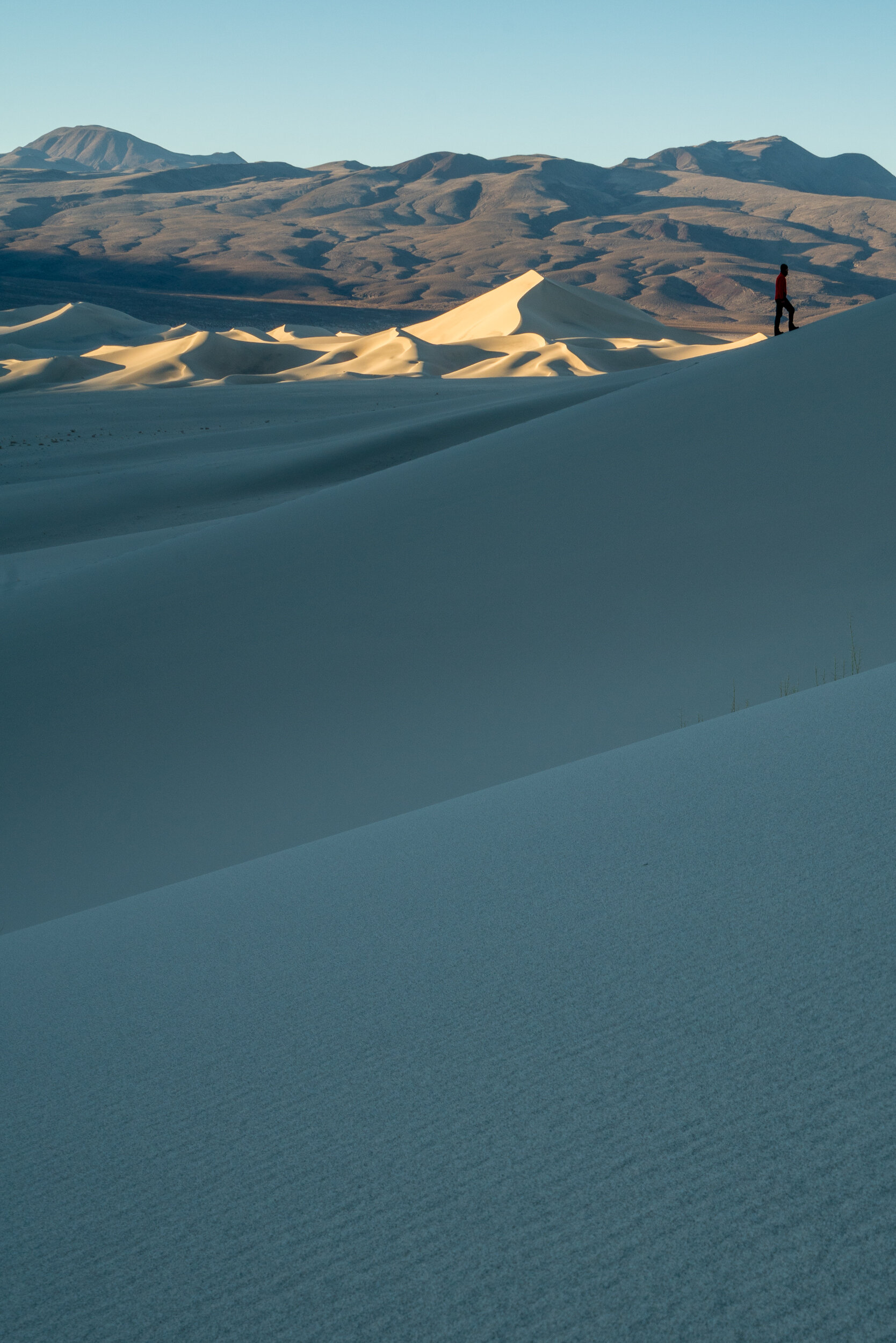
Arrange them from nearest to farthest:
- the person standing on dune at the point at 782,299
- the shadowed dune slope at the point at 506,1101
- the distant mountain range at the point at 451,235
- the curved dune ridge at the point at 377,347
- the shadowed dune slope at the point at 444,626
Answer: the shadowed dune slope at the point at 506,1101 → the shadowed dune slope at the point at 444,626 → the person standing on dune at the point at 782,299 → the curved dune ridge at the point at 377,347 → the distant mountain range at the point at 451,235

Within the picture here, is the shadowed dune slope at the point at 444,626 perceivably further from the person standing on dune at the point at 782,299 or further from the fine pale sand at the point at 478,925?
the person standing on dune at the point at 782,299

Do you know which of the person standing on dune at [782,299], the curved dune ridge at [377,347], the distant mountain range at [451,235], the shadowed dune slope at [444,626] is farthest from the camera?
the distant mountain range at [451,235]

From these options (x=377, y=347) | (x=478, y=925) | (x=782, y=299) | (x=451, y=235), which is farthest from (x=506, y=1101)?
(x=451, y=235)

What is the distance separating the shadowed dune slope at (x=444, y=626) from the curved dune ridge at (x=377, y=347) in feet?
68.7

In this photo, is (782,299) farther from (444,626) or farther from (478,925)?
(478,925)

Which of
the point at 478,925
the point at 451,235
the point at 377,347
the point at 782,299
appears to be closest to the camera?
the point at 478,925

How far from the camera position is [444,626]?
19.3ft

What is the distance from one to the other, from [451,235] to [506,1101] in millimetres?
103056

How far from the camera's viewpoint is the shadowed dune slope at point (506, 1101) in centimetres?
103

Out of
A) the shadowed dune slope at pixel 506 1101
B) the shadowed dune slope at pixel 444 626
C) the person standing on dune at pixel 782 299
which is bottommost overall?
the shadowed dune slope at pixel 444 626

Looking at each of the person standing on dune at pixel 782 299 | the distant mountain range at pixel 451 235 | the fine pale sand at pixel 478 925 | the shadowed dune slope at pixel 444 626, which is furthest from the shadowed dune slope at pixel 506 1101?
the distant mountain range at pixel 451 235

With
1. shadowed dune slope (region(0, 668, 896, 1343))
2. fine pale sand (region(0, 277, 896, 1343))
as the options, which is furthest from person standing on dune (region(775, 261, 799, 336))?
shadowed dune slope (region(0, 668, 896, 1343))

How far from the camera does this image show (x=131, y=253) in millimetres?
90188

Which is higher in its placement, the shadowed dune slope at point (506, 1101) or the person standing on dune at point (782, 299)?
the person standing on dune at point (782, 299)
